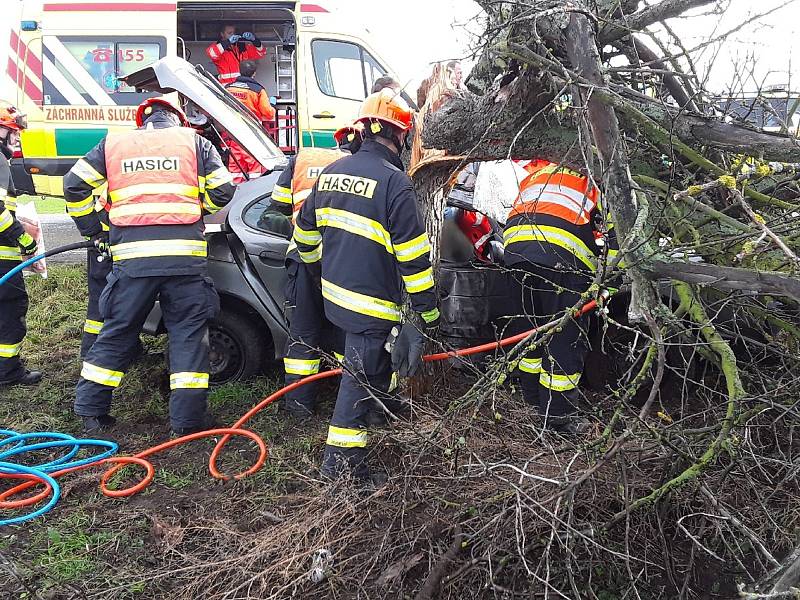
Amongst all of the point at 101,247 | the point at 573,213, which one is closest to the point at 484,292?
the point at 573,213

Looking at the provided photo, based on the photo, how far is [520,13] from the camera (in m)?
2.25

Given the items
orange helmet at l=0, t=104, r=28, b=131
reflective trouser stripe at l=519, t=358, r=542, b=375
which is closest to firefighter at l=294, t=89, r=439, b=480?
reflective trouser stripe at l=519, t=358, r=542, b=375

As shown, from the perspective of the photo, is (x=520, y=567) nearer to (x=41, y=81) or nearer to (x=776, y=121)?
(x=776, y=121)

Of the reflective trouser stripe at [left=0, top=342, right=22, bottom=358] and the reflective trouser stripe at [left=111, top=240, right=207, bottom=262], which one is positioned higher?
the reflective trouser stripe at [left=111, top=240, right=207, bottom=262]

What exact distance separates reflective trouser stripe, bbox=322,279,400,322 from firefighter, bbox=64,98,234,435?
100 cm

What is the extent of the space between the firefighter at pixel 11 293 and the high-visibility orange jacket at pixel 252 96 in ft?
11.5

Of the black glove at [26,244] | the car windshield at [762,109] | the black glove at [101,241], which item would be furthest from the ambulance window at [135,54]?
the car windshield at [762,109]

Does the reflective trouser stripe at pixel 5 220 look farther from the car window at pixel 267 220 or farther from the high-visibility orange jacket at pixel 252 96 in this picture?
the high-visibility orange jacket at pixel 252 96

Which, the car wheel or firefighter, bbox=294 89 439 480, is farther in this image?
the car wheel

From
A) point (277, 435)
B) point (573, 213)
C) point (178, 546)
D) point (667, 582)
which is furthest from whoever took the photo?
point (277, 435)

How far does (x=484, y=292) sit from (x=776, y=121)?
2.15m

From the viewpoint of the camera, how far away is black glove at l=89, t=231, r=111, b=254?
4246 millimetres

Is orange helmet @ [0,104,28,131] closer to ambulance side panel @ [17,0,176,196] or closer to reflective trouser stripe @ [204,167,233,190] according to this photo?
reflective trouser stripe @ [204,167,233,190]

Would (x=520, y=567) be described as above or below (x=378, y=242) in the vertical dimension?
below
